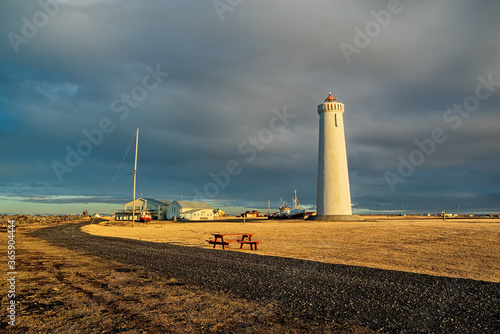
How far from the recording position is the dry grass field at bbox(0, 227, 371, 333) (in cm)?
464

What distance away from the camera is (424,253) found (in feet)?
47.7

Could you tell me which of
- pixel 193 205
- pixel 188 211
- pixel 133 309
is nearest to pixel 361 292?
pixel 133 309

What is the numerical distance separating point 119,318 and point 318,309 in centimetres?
353

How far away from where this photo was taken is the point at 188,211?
7550 cm

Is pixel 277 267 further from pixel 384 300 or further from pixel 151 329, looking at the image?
pixel 151 329

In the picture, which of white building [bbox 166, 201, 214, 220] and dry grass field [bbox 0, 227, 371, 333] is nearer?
dry grass field [bbox 0, 227, 371, 333]

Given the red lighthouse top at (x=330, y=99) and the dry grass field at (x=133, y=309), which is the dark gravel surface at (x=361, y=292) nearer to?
the dry grass field at (x=133, y=309)

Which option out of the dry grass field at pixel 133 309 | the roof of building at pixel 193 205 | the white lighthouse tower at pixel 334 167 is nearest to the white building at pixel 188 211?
the roof of building at pixel 193 205

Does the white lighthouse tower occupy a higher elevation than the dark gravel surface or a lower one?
higher

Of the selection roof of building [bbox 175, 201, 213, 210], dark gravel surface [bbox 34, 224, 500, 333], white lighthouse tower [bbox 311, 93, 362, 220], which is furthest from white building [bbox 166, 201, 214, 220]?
dark gravel surface [bbox 34, 224, 500, 333]

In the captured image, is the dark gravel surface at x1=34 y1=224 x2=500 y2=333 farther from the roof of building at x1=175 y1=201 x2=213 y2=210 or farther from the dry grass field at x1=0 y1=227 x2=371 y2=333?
the roof of building at x1=175 y1=201 x2=213 y2=210

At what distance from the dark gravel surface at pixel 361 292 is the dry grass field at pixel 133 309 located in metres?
0.60

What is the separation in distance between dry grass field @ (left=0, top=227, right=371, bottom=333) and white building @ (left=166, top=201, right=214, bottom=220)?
2586 inches

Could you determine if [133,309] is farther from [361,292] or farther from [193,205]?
[193,205]
